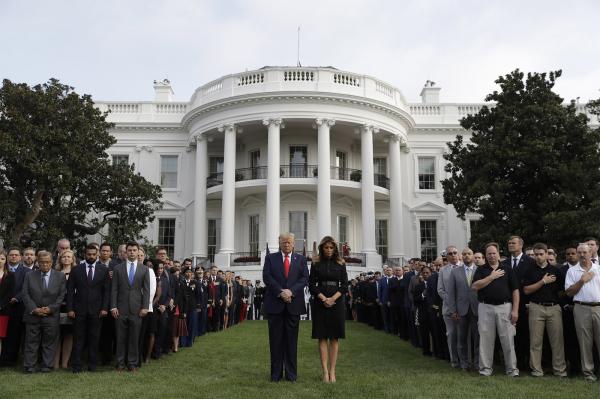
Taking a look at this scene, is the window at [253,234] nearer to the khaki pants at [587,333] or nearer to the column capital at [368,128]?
the column capital at [368,128]

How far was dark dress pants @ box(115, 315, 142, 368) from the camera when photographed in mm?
8586

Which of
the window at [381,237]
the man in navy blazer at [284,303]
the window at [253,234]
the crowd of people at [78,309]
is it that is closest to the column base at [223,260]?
the window at [253,234]

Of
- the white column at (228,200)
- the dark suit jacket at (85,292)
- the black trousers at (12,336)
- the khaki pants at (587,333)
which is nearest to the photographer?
the khaki pants at (587,333)

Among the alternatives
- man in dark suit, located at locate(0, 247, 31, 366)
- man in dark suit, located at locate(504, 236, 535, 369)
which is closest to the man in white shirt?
man in dark suit, located at locate(504, 236, 535, 369)

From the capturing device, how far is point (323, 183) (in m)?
27.7

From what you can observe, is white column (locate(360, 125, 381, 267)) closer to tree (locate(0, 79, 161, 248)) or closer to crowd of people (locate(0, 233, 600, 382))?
tree (locate(0, 79, 161, 248))

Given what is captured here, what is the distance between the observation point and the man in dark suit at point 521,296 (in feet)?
28.2

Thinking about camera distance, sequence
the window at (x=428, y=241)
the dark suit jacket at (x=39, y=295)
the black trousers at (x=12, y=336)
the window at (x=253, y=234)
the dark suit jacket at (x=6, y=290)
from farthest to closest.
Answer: the window at (x=428, y=241) → the window at (x=253, y=234) → the black trousers at (x=12, y=336) → the dark suit jacket at (x=6, y=290) → the dark suit jacket at (x=39, y=295)

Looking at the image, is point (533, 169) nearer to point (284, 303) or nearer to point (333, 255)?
point (333, 255)

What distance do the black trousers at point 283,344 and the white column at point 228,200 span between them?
19.9 meters

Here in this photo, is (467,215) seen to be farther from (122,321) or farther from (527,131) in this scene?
(122,321)

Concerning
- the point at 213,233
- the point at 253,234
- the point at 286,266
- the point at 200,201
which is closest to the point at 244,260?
the point at 253,234

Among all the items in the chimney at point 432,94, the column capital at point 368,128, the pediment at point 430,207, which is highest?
the chimney at point 432,94

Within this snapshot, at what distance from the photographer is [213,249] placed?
32656 mm
